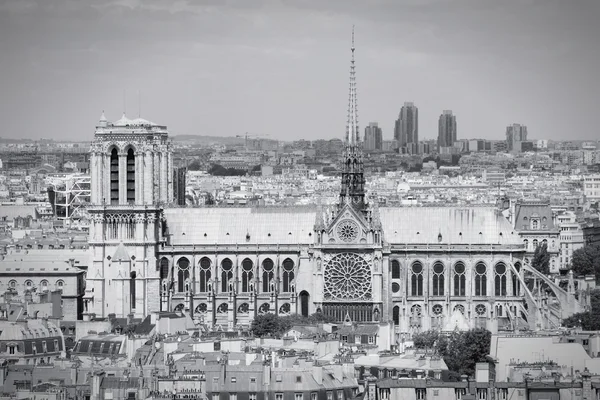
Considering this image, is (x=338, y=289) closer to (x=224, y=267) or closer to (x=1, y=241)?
(x=224, y=267)

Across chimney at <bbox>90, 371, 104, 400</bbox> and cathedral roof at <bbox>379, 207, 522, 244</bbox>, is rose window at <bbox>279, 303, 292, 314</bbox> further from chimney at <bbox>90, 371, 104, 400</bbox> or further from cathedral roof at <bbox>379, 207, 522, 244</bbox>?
chimney at <bbox>90, 371, 104, 400</bbox>

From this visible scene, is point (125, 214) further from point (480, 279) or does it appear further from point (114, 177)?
point (480, 279)

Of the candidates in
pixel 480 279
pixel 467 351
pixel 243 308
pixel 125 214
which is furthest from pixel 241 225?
pixel 467 351

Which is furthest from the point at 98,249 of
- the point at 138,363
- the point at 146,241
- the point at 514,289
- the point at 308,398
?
the point at 308,398

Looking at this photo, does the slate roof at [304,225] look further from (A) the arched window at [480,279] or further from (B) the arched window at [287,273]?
(A) the arched window at [480,279]

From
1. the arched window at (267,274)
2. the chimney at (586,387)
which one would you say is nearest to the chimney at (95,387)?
the chimney at (586,387)

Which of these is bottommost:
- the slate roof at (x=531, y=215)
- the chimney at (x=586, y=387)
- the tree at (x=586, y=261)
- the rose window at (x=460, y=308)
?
the rose window at (x=460, y=308)
